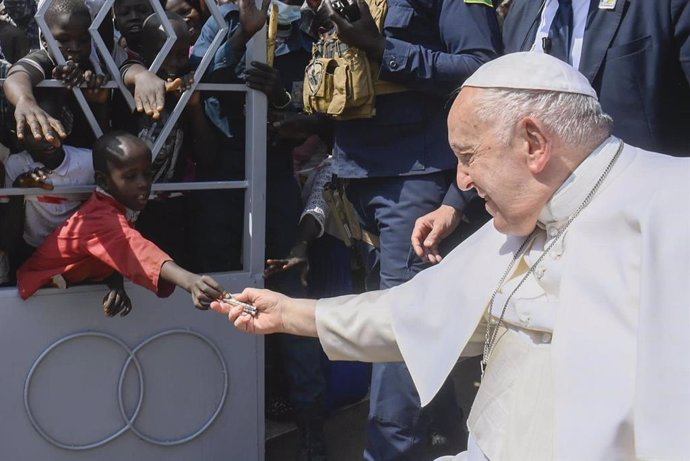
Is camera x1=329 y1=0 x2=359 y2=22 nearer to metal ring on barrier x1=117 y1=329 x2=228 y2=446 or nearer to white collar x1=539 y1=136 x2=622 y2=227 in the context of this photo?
metal ring on barrier x1=117 y1=329 x2=228 y2=446

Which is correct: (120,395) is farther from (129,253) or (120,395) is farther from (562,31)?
(562,31)

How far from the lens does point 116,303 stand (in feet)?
9.80

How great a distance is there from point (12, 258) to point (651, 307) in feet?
7.13

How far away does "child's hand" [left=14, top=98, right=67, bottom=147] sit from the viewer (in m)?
2.59

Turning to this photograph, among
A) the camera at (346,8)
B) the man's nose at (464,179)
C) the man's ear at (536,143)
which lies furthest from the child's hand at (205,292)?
the man's ear at (536,143)

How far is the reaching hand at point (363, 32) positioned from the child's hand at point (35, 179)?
1066mm

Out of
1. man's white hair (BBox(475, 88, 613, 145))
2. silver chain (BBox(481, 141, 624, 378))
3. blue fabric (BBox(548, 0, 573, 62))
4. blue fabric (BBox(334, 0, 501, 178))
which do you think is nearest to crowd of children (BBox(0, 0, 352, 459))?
blue fabric (BBox(334, 0, 501, 178))

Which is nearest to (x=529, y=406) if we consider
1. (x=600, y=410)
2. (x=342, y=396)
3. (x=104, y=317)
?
(x=600, y=410)

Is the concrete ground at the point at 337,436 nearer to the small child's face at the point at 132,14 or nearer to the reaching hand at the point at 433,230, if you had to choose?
the reaching hand at the point at 433,230

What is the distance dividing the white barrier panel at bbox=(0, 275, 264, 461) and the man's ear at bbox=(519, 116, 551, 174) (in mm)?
1641

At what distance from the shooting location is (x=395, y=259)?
318 cm

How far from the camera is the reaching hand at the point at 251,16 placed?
312 centimetres

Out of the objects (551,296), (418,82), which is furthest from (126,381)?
(551,296)

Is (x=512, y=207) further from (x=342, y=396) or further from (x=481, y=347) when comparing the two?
(x=342, y=396)
